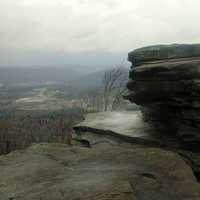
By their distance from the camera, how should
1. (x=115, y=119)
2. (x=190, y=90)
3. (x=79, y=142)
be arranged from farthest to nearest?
(x=115, y=119), (x=79, y=142), (x=190, y=90)

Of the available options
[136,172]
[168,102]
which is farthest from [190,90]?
[136,172]

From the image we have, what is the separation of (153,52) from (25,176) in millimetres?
6774

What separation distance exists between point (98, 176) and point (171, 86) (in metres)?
4.62

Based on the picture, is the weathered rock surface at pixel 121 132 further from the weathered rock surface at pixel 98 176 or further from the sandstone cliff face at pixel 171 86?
the weathered rock surface at pixel 98 176

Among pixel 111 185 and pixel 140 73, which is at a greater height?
pixel 140 73

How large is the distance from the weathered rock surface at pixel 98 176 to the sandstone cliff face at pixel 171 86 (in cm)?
243

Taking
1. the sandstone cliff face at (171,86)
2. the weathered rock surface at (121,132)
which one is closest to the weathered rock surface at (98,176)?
the sandstone cliff face at (171,86)

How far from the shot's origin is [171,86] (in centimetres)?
1202

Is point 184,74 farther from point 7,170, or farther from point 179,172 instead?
point 7,170

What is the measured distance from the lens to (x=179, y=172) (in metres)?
8.94

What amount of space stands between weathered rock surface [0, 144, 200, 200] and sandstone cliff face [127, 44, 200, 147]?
243 centimetres

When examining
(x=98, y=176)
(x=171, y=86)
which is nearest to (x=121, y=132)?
(x=171, y=86)

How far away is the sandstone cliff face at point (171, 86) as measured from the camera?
38.3 ft

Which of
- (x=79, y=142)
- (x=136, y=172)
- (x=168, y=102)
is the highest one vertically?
(x=168, y=102)
